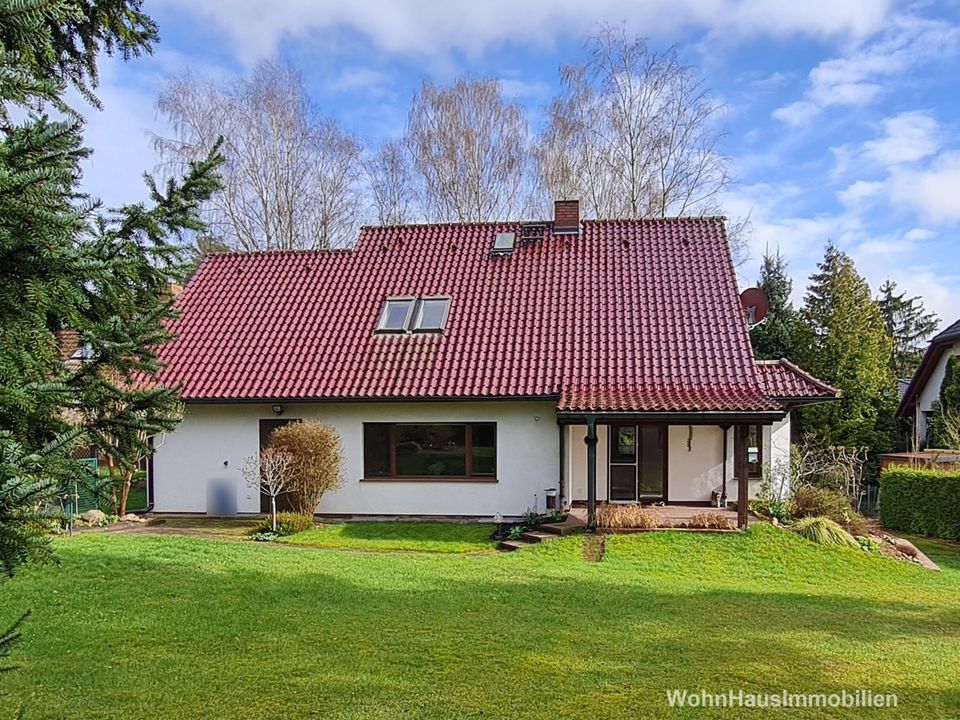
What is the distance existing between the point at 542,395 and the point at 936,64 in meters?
9.08

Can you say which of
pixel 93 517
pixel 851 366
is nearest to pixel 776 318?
pixel 851 366

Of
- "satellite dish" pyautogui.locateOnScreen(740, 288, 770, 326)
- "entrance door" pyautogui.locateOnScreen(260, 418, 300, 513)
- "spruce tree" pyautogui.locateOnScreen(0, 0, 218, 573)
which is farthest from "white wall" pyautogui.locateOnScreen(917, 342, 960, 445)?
"spruce tree" pyautogui.locateOnScreen(0, 0, 218, 573)

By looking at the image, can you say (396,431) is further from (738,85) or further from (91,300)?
(738,85)

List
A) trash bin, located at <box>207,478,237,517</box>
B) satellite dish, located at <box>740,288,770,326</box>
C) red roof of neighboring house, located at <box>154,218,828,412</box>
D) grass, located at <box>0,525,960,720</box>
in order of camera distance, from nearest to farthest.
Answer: grass, located at <box>0,525,960,720</box> < red roof of neighboring house, located at <box>154,218,828,412</box> < trash bin, located at <box>207,478,237,517</box> < satellite dish, located at <box>740,288,770,326</box>

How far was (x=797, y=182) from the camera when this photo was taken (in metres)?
19.3

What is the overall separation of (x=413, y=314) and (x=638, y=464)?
20.7ft

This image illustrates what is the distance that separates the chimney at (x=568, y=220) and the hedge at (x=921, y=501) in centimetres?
998

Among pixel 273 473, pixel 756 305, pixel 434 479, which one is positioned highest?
pixel 756 305

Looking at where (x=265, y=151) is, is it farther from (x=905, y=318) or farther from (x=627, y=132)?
(x=905, y=318)

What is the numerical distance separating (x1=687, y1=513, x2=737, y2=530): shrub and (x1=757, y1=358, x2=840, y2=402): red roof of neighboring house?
3032 millimetres

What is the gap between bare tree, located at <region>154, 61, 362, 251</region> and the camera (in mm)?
26203

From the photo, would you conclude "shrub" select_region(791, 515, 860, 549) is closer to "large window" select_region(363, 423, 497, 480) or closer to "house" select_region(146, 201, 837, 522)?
"house" select_region(146, 201, 837, 522)

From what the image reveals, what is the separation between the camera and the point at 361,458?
50.9ft

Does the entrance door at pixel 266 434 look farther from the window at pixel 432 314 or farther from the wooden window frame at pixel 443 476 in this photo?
the window at pixel 432 314
